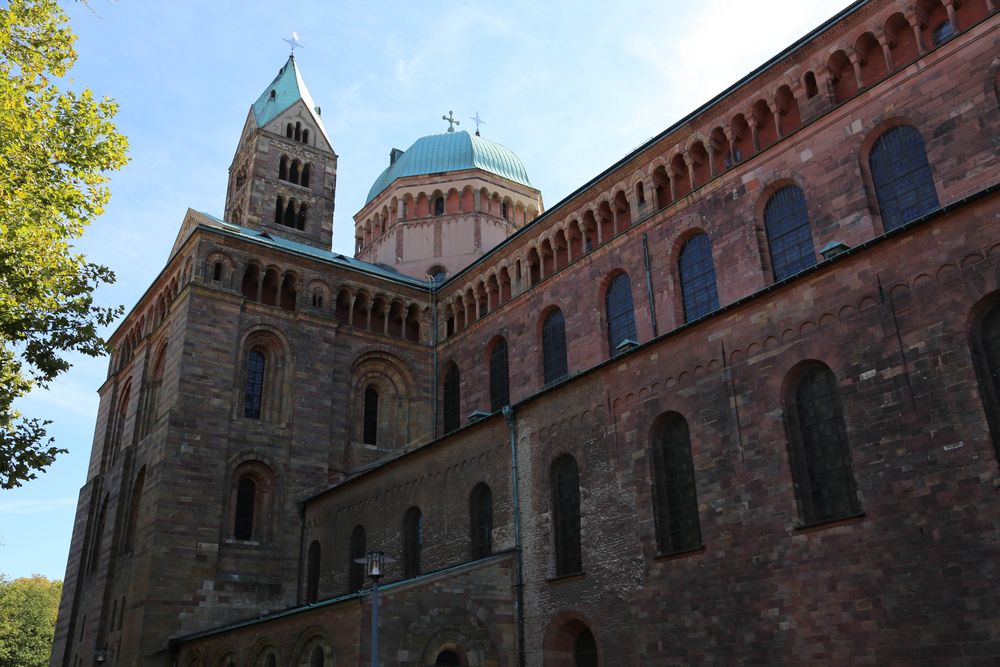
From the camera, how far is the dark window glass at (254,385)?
110 feet

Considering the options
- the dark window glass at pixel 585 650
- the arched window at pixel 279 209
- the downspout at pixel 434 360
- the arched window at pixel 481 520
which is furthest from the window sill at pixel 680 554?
the arched window at pixel 279 209

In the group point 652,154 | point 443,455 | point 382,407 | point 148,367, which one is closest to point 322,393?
point 382,407

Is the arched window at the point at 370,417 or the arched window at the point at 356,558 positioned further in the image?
the arched window at the point at 370,417

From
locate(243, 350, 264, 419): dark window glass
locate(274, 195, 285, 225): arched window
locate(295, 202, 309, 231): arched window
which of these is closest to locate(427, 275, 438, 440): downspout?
locate(243, 350, 264, 419): dark window glass

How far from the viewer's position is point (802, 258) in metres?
22.9

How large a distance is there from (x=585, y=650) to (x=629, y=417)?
18.0 ft

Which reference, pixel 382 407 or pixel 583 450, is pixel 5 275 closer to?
pixel 583 450

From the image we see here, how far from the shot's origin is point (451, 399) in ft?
121

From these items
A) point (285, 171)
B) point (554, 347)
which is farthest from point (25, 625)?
point (554, 347)

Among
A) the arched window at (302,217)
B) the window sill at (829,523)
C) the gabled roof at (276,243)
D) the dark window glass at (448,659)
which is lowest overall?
the dark window glass at (448,659)

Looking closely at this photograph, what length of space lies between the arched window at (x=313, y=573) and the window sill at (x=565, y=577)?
12.5 meters

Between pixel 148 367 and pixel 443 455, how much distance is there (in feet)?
52.1

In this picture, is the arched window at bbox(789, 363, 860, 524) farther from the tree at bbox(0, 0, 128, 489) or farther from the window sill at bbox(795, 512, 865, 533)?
the tree at bbox(0, 0, 128, 489)

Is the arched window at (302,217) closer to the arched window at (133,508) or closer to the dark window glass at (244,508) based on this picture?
the arched window at (133,508)
